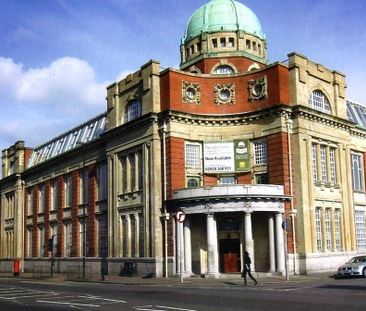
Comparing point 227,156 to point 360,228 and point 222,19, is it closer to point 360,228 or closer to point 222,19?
point 360,228

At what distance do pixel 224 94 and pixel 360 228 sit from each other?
16.8 metres

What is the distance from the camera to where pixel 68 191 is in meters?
57.2

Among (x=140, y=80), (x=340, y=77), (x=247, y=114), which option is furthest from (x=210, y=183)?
(x=340, y=77)

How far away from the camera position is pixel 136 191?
43.1m

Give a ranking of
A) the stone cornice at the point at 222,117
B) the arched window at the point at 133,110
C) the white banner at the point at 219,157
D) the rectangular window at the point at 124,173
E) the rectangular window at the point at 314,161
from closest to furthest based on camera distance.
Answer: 1. the stone cornice at the point at 222,117
2. the rectangular window at the point at 314,161
3. the white banner at the point at 219,157
4. the arched window at the point at 133,110
5. the rectangular window at the point at 124,173

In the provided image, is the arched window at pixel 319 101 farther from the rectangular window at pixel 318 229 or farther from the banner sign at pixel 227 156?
the rectangular window at pixel 318 229

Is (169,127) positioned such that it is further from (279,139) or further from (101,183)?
(101,183)

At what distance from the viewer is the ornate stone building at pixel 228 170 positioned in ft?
126

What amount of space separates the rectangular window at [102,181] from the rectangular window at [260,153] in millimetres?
15288

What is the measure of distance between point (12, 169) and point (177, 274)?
40808mm

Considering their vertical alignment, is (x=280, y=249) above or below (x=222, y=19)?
below

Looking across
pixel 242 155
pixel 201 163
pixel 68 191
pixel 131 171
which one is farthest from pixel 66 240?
pixel 242 155

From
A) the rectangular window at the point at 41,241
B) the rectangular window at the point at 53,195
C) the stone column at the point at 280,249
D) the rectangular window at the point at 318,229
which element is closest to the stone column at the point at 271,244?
the stone column at the point at 280,249

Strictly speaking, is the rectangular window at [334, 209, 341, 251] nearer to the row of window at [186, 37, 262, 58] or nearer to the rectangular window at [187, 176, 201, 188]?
the rectangular window at [187, 176, 201, 188]
